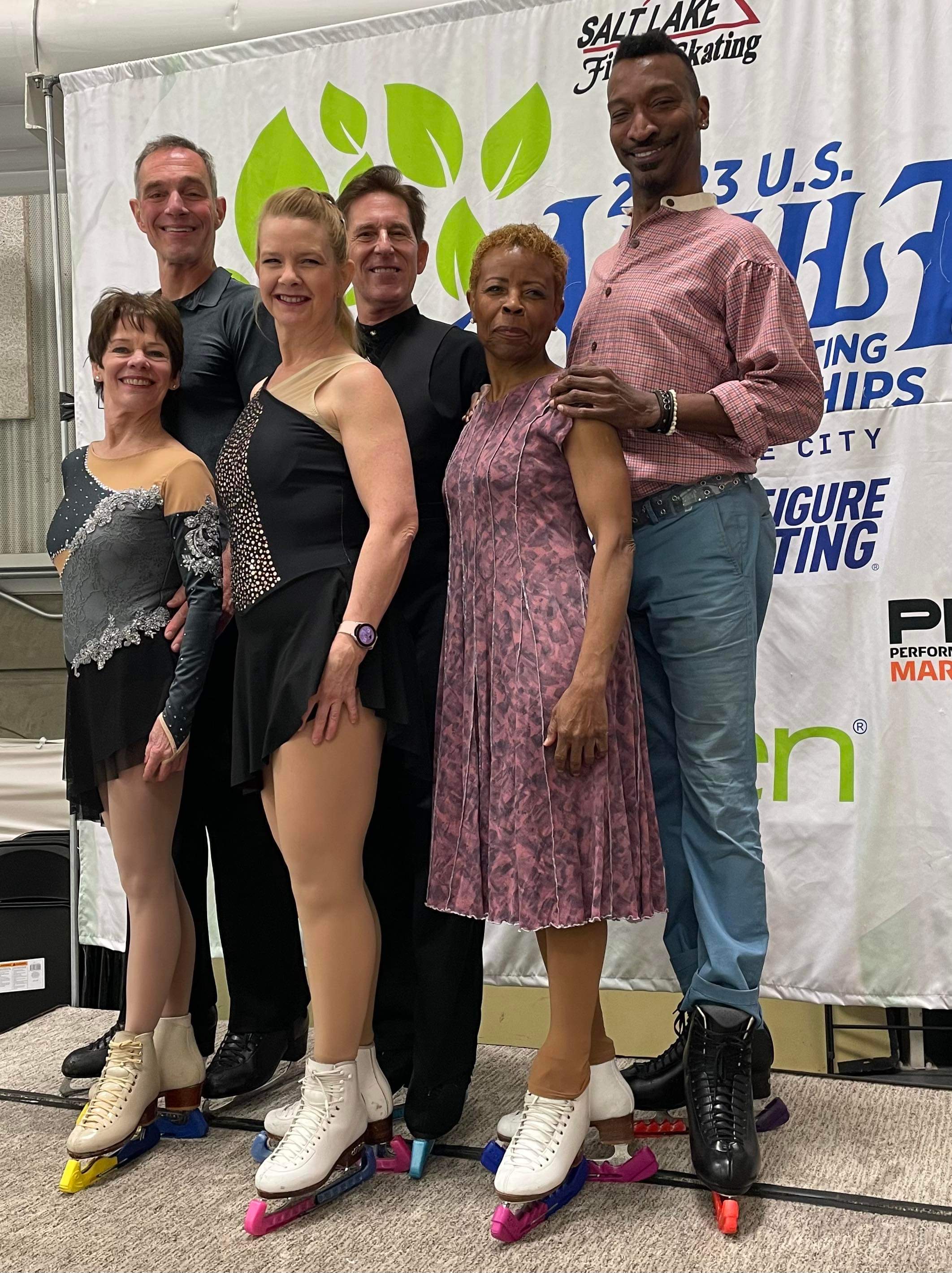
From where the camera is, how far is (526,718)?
176 centimetres

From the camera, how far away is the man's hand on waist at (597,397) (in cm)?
173

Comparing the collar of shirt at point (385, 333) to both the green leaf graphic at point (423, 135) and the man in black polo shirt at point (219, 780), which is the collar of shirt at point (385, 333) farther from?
the green leaf graphic at point (423, 135)

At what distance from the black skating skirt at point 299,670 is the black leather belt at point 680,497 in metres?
0.46

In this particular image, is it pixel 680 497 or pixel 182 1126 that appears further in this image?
pixel 182 1126

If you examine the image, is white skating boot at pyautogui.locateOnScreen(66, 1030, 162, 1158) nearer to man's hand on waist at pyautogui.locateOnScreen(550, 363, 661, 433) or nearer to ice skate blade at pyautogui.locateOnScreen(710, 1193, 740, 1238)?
ice skate blade at pyautogui.locateOnScreen(710, 1193, 740, 1238)

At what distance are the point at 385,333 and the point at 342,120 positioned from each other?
129 centimetres

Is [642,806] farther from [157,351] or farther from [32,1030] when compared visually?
[32,1030]

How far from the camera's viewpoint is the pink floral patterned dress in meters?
1.73

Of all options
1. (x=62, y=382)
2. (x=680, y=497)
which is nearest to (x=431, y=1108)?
(x=680, y=497)

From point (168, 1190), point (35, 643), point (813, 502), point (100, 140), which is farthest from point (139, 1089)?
point (35, 643)

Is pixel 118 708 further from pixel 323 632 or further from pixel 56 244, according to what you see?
pixel 56 244

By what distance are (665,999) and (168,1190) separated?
1625 mm

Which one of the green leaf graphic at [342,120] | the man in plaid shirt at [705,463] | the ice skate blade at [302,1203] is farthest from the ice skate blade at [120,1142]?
the green leaf graphic at [342,120]

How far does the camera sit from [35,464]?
16.8 feet
